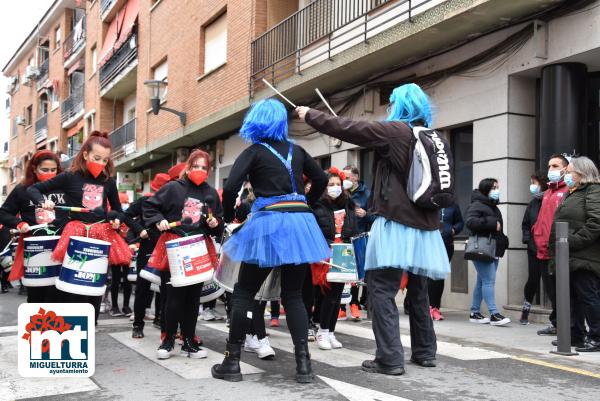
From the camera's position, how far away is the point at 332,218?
6.64 meters

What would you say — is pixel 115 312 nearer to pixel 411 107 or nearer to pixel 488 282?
pixel 488 282

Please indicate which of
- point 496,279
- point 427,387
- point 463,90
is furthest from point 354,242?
point 463,90

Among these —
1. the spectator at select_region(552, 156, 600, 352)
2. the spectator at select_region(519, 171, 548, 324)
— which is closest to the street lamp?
the spectator at select_region(519, 171, 548, 324)

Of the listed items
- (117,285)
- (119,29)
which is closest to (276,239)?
(117,285)

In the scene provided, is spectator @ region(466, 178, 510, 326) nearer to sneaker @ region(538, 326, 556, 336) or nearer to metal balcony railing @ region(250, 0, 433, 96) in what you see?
sneaker @ region(538, 326, 556, 336)

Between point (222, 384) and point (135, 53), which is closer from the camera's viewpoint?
point (222, 384)

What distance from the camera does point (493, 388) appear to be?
4.45 m

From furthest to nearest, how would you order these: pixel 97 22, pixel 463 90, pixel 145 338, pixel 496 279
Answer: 1. pixel 97 22
2. pixel 463 90
3. pixel 496 279
4. pixel 145 338

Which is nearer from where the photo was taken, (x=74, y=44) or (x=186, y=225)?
(x=186, y=225)

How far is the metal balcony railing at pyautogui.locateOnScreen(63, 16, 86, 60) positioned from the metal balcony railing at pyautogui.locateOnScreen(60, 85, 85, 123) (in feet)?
6.71

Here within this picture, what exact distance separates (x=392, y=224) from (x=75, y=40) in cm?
3296

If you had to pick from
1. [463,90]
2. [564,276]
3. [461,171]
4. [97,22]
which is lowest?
[564,276]

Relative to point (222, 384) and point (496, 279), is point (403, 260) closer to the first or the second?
point (222, 384)

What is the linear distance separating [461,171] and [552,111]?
94.7 inches
